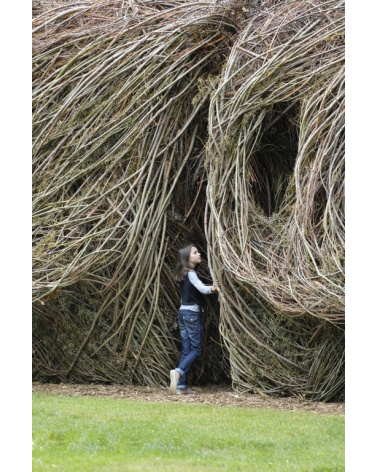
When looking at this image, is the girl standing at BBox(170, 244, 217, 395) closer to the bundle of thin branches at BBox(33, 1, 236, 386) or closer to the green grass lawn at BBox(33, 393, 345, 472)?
the bundle of thin branches at BBox(33, 1, 236, 386)

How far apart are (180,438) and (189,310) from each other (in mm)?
2921

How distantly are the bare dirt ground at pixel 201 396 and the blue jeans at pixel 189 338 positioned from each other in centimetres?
29

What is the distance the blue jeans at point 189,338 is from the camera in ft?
31.1

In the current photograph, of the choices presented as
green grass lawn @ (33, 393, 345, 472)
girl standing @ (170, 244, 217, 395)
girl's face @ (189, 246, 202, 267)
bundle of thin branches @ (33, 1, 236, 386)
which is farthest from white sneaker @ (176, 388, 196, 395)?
girl's face @ (189, 246, 202, 267)

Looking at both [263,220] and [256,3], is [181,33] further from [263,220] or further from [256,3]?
[263,220]

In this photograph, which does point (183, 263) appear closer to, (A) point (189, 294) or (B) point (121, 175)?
(A) point (189, 294)

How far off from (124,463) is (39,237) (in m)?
4.10

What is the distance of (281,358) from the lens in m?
8.92

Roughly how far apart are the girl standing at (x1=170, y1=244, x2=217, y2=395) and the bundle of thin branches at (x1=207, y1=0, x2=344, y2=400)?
11.4 inches

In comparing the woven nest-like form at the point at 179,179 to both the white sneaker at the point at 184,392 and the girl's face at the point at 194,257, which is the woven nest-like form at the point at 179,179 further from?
the white sneaker at the point at 184,392

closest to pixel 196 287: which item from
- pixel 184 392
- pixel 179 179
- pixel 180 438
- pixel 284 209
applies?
pixel 184 392

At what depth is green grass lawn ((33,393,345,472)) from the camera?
5934 millimetres

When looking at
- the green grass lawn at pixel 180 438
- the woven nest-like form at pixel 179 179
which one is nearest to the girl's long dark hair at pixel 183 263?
the woven nest-like form at pixel 179 179

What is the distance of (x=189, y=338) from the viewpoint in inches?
377
